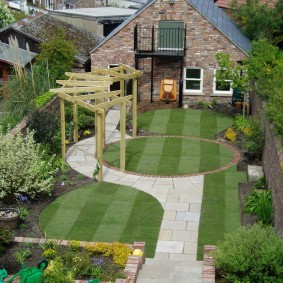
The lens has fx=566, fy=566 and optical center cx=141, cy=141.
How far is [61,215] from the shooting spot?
14.2m

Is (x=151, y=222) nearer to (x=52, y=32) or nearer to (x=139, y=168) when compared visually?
(x=139, y=168)

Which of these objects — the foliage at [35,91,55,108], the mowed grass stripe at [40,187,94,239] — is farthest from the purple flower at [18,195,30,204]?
the foliage at [35,91,55,108]

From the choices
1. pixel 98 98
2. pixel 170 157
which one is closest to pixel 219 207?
pixel 170 157

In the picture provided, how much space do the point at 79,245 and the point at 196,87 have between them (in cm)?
1567

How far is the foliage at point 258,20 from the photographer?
86.1ft

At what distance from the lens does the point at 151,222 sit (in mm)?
13883

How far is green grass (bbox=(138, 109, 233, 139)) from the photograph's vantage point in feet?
71.2

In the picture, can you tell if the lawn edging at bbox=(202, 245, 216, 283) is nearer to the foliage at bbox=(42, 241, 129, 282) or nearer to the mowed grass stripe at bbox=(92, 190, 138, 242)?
the foliage at bbox=(42, 241, 129, 282)

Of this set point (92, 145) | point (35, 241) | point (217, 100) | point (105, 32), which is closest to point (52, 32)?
point (105, 32)

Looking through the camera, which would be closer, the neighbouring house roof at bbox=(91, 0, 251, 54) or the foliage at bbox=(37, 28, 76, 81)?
the foliage at bbox=(37, 28, 76, 81)

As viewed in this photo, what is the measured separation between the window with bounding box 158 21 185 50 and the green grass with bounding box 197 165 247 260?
946 cm

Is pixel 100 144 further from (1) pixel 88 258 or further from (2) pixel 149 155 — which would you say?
(1) pixel 88 258

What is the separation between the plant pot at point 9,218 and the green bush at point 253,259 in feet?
17.7

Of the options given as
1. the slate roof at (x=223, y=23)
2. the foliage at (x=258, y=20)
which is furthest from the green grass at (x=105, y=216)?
the foliage at (x=258, y=20)
